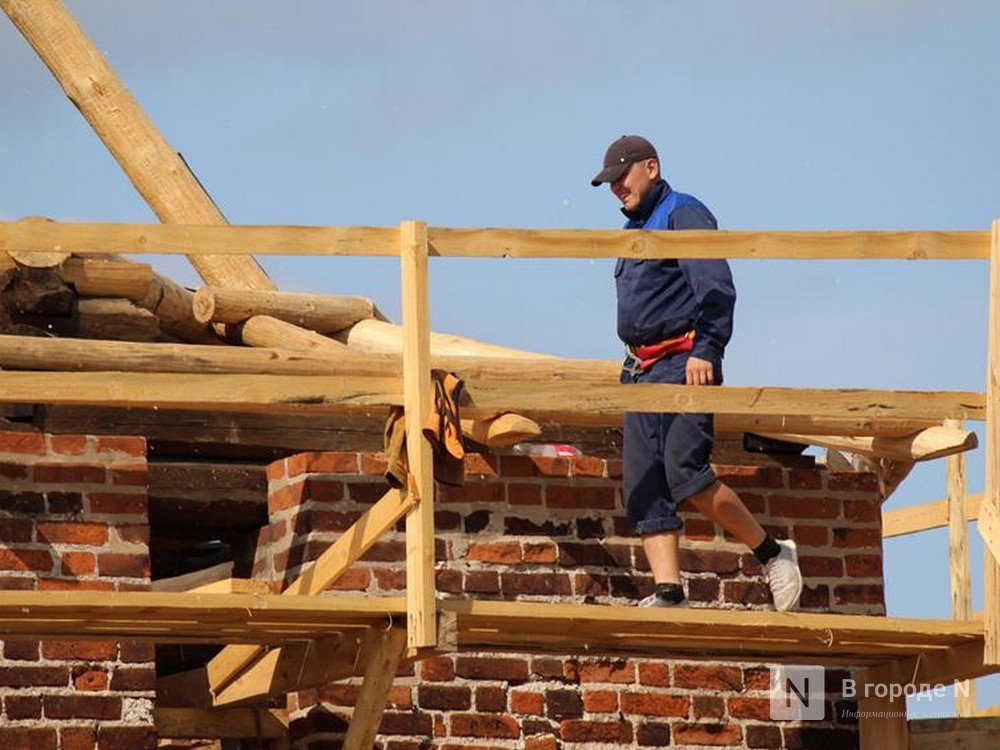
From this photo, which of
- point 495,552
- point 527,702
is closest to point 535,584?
point 495,552

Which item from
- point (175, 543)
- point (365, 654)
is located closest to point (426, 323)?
point (365, 654)

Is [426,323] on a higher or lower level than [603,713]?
higher

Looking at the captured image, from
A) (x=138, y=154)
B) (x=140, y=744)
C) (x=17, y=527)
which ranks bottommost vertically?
(x=140, y=744)

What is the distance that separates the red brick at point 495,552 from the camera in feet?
31.8

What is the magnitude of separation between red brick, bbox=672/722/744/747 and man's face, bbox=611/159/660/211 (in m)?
2.17

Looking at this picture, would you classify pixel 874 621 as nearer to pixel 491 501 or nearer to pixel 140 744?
pixel 491 501

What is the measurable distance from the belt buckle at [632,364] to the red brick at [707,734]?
155cm

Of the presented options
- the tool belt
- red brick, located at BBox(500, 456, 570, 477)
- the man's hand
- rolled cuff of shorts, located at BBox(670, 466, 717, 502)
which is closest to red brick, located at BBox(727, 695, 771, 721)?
red brick, located at BBox(500, 456, 570, 477)

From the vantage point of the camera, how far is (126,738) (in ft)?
29.7

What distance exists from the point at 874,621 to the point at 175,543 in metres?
4.07

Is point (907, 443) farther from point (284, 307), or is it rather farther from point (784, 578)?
point (284, 307)

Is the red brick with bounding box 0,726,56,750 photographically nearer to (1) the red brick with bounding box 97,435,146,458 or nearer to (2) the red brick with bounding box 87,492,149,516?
(2) the red brick with bounding box 87,492,149,516

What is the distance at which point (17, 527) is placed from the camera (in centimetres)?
916

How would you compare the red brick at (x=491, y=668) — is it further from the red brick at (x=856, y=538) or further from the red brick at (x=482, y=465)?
the red brick at (x=856, y=538)
